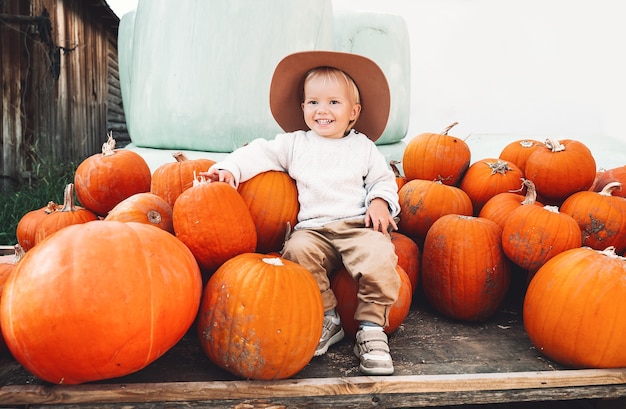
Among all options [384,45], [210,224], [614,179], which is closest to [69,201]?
[210,224]

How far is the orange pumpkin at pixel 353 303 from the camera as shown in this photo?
1.71 metres

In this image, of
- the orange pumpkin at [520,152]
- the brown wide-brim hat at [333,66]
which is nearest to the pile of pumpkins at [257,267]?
the orange pumpkin at [520,152]

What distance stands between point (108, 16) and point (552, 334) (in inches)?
367

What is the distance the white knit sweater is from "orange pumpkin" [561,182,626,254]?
85cm

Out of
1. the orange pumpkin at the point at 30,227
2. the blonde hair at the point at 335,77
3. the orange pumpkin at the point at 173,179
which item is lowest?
the orange pumpkin at the point at 30,227

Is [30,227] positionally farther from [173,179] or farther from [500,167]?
[500,167]

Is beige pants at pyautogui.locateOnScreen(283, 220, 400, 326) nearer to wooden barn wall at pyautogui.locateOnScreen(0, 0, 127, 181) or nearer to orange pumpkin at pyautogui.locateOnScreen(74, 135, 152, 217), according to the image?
orange pumpkin at pyautogui.locateOnScreen(74, 135, 152, 217)

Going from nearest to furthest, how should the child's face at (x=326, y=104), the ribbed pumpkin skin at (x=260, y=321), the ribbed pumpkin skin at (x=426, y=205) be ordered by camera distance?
1. the ribbed pumpkin skin at (x=260, y=321)
2. the child's face at (x=326, y=104)
3. the ribbed pumpkin skin at (x=426, y=205)

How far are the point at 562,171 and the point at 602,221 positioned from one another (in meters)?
0.33

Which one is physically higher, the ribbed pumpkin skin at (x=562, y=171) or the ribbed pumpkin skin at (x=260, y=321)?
the ribbed pumpkin skin at (x=562, y=171)

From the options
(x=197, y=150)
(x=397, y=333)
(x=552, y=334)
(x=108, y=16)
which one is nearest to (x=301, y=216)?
(x=397, y=333)

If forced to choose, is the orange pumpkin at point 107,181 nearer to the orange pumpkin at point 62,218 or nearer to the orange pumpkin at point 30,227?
the orange pumpkin at point 62,218

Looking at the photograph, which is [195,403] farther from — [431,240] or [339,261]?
[431,240]

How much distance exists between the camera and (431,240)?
1996 mm
